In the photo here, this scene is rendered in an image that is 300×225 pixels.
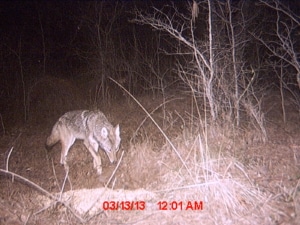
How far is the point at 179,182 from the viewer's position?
5.93 metres

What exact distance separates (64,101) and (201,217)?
1155cm

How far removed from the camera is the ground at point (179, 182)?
510cm

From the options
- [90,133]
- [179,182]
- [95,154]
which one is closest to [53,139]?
[90,133]

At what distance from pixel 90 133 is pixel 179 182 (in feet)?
10.3

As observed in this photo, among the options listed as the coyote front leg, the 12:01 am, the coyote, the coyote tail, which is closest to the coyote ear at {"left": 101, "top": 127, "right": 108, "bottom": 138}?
the coyote

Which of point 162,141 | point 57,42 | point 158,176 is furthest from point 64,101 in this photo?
point 158,176

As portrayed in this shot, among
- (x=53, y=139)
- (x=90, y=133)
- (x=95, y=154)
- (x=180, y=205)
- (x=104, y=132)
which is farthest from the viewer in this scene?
(x=53, y=139)

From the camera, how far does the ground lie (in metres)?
5.10

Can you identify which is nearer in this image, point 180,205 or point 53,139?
point 180,205

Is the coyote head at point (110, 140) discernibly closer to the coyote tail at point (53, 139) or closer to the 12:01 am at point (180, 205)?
the coyote tail at point (53, 139)

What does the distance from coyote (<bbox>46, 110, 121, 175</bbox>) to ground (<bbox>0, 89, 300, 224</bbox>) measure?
35 cm

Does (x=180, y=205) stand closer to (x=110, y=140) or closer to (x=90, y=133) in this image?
(x=110, y=140)

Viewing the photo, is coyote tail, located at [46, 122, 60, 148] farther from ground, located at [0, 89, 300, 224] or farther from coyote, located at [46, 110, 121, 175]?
ground, located at [0, 89, 300, 224]

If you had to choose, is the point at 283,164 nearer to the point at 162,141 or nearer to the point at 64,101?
the point at 162,141
